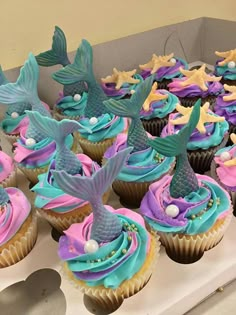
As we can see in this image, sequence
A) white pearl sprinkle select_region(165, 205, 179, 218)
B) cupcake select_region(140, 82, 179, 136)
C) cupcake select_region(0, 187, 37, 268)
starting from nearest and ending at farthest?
white pearl sprinkle select_region(165, 205, 179, 218) < cupcake select_region(0, 187, 37, 268) < cupcake select_region(140, 82, 179, 136)

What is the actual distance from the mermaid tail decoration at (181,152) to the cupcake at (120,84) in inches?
35.0

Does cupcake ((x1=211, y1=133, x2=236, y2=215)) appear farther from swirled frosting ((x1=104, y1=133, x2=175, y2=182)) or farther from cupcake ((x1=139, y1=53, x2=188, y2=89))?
cupcake ((x1=139, y1=53, x2=188, y2=89))

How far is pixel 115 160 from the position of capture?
87cm

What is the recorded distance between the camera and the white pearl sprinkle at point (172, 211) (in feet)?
3.67

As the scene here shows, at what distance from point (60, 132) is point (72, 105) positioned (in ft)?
2.48

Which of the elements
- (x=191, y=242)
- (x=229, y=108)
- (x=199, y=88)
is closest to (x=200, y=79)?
(x=199, y=88)

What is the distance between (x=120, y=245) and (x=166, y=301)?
200mm

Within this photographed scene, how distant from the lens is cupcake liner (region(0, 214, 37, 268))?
48.6 inches

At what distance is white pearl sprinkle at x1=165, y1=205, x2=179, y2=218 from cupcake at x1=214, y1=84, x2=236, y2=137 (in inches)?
26.1

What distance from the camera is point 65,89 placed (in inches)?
76.6

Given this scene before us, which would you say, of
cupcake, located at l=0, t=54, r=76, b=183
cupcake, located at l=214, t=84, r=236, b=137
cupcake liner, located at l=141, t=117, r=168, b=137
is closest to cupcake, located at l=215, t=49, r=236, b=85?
cupcake, located at l=214, t=84, r=236, b=137

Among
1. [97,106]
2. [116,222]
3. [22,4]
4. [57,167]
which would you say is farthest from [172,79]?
[116,222]

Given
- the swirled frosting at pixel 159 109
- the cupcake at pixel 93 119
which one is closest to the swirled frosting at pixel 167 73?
the swirled frosting at pixel 159 109

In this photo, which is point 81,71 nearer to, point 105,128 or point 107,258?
point 105,128
